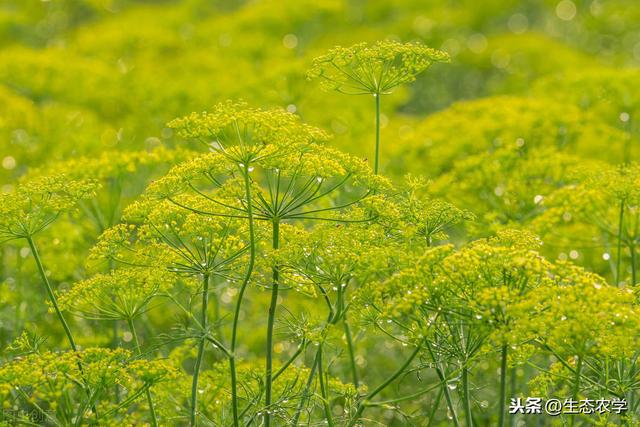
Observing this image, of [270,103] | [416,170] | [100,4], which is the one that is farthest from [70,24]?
[416,170]

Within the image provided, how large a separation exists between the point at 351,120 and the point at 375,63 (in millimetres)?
5310

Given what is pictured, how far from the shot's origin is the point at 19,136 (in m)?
10.9

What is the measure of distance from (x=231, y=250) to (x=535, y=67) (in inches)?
536

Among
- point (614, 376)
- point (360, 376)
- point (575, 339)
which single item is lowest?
point (360, 376)

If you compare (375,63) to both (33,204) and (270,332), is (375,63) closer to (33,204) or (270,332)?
(270,332)

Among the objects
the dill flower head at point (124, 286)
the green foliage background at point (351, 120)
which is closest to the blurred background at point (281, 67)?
the green foliage background at point (351, 120)

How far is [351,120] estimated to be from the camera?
10.9 m

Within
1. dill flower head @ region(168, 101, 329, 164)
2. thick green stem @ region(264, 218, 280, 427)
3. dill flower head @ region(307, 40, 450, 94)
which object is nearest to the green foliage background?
thick green stem @ region(264, 218, 280, 427)

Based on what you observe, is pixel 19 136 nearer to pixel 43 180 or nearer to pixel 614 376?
pixel 43 180

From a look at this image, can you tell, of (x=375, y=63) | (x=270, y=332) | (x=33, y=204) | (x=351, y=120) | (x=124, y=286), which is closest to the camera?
(x=270, y=332)

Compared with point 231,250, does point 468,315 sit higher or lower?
lower

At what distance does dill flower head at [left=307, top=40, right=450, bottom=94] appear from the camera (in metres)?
5.49

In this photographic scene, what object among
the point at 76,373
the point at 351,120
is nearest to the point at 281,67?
the point at 351,120

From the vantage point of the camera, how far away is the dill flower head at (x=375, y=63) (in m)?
5.49
